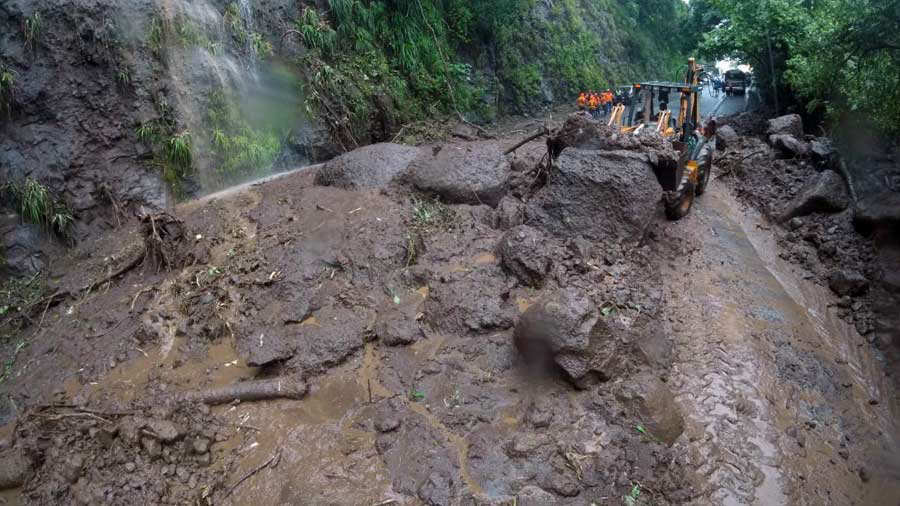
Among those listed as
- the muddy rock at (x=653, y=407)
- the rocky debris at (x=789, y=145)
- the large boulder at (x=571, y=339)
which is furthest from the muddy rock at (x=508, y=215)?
the rocky debris at (x=789, y=145)

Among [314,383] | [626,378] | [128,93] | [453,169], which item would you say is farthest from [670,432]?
[128,93]

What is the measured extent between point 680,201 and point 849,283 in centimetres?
271

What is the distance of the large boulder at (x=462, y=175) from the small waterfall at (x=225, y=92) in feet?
10.5

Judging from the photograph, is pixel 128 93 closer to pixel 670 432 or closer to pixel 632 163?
pixel 632 163

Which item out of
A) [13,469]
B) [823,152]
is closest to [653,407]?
[13,469]

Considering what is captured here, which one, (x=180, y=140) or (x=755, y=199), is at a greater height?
(x=180, y=140)

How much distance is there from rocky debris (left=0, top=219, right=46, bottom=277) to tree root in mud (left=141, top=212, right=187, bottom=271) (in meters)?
1.78

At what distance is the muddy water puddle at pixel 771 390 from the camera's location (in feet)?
15.9

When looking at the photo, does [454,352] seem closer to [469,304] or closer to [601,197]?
[469,304]

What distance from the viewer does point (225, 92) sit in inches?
383

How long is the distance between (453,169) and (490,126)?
7792 millimetres

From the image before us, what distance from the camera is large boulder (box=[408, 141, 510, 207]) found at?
855cm

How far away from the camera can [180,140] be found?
875 centimetres

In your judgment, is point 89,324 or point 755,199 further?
point 755,199
